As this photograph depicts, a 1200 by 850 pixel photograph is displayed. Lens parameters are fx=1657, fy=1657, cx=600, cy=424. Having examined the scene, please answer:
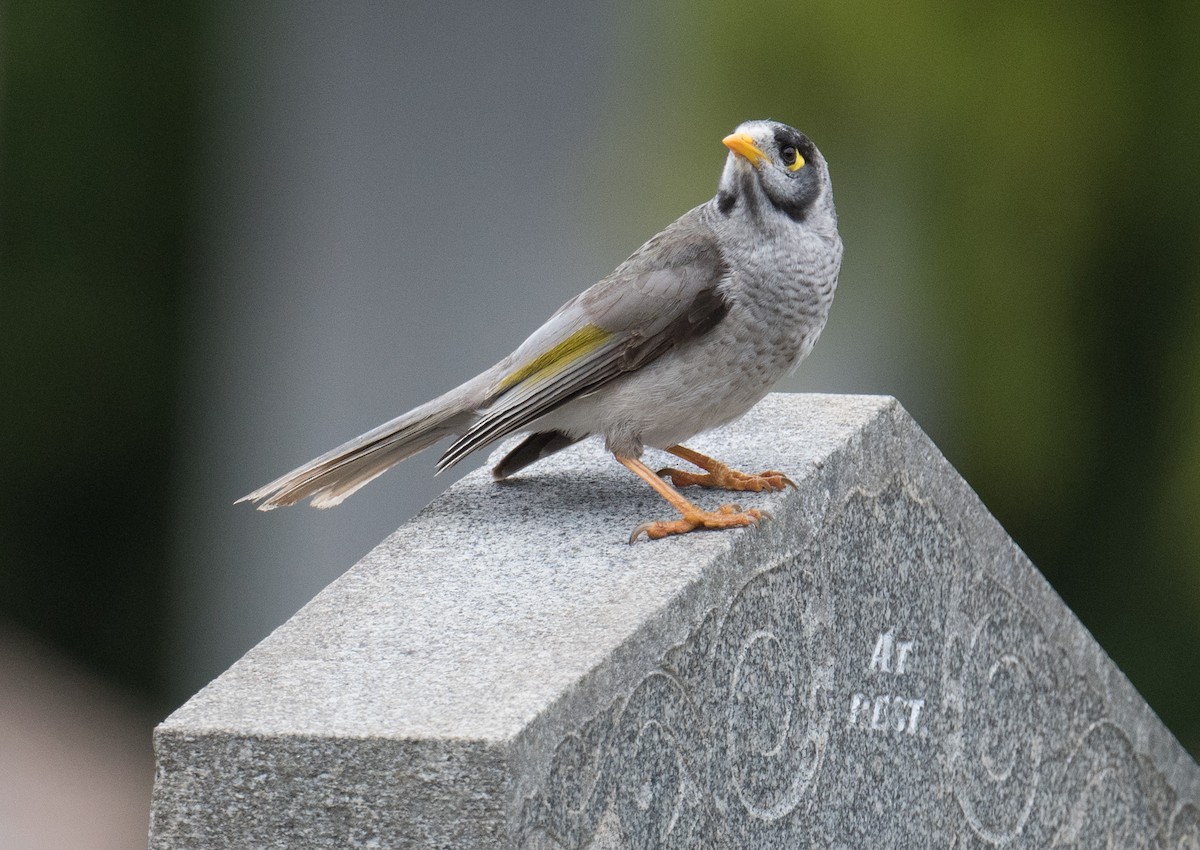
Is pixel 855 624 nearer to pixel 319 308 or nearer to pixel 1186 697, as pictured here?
pixel 1186 697

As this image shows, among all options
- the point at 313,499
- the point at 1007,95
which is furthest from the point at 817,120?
the point at 313,499

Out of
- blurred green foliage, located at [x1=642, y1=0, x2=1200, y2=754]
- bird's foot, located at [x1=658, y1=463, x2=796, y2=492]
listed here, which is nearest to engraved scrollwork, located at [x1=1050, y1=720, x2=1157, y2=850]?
bird's foot, located at [x1=658, y1=463, x2=796, y2=492]

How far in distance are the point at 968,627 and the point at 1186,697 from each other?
3104 mm

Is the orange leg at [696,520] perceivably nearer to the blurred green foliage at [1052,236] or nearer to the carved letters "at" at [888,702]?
the carved letters "at" at [888,702]

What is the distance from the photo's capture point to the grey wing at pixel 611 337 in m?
3.56

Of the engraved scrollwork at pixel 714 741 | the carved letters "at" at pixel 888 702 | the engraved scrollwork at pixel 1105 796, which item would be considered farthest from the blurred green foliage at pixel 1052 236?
the engraved scrollwork at pixel 714 741

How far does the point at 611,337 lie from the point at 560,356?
12 cm

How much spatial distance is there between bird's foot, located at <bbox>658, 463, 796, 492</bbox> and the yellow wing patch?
39cm

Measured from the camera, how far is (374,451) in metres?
3.69

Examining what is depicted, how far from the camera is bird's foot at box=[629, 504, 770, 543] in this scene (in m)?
3.33

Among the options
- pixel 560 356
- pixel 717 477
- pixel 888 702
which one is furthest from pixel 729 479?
pixel 888 702

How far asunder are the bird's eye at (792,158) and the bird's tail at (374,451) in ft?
2.86

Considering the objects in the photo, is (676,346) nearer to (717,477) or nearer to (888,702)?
(717,477)

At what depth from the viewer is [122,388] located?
7984 mm
